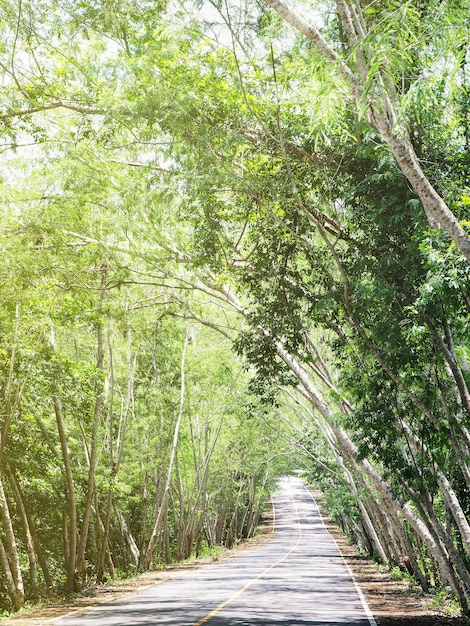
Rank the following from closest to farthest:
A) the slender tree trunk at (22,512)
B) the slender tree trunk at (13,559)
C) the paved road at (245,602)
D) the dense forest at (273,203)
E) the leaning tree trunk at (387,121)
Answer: the leaning tree trunk at (387,121) < the dense forest at (273,203) < the paved road at (245,602) < the slender tree trunk at (13,559) < the slender tree trunk at (22,512)

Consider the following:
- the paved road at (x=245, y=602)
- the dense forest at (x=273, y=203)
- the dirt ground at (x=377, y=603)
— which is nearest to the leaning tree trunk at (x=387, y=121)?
the dense forest at (x=273, y=203)

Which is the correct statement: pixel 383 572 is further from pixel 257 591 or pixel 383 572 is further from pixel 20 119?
pixel 20 119

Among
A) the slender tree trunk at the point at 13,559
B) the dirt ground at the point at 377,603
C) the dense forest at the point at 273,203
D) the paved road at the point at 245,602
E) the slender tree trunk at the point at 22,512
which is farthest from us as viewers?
the slender tree trunk at the point at 22,512

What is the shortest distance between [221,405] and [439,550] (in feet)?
62.6

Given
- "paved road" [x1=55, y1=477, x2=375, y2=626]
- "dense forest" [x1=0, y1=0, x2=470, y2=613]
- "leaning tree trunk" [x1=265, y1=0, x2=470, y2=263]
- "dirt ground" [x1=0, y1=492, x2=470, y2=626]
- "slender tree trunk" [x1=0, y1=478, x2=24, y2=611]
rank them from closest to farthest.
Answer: "leaning tree trunk" [x1=265, y1=0, x2=470, y2=263] → "dense forest" [x1=0, y1=0, x2=470, y2=613] → "paved road" [x1=55, y1=477, x2=375, y2=626] → "dirt ground" [x1=0, y1=492, x2=470, y2=626] → "slender tree trunk" [x1=0, y1=478, x2=24, y2=611]

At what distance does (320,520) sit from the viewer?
83.4 metres

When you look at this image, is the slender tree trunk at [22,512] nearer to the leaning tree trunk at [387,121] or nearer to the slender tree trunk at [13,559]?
the slender tree trunk at [13,559]

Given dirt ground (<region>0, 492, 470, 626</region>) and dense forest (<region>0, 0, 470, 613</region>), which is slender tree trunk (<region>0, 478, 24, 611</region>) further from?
dirt ground (<region>0, 492, 470, 626</region>)

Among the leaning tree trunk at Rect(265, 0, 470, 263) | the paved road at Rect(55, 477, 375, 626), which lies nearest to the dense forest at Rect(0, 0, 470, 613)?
the leaning tree trunk at Rect(265, 0, 470, 263)

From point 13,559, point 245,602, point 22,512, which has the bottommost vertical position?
point 245,602

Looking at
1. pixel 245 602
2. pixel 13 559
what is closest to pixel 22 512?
pixel 13 559

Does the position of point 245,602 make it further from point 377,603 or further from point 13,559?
point 13,559

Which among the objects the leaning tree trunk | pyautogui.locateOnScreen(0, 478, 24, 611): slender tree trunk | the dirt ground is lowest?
the dirt ground

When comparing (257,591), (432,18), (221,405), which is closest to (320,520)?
(221,405)
